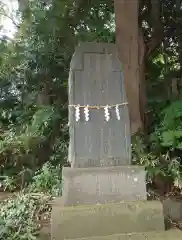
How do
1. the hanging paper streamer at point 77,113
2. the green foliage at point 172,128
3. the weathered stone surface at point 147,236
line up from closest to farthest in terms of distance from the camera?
the weathered stone surface at point 147,236 < the hanging paper streamer at point 77,113 < the green foliage at point 172,128

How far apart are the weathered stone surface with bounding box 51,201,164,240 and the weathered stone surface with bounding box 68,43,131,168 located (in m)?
0.47

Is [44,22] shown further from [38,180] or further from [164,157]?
[164,157]

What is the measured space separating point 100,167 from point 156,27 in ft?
13.1

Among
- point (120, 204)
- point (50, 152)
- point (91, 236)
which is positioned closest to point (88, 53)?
point (120, 204)

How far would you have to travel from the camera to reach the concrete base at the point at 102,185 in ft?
9.88

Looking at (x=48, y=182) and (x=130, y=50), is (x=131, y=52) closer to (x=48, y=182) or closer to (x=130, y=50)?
(x=130, y=50)

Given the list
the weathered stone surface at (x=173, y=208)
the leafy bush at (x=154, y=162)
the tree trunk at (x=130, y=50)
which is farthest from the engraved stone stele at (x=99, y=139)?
the tree trunk at (x=130, y=50)

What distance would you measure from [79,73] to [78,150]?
83 cm

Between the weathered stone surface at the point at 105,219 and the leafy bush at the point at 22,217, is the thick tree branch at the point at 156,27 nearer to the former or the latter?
the leafy bush at the point at 22,217

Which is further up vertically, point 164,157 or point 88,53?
point 88,53

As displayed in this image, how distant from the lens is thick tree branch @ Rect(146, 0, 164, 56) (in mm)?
5984

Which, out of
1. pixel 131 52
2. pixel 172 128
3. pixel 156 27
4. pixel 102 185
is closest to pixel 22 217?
pixel 102 185

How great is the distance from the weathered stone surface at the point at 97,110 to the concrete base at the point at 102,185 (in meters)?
0.13

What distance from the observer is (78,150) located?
316 centimetres
